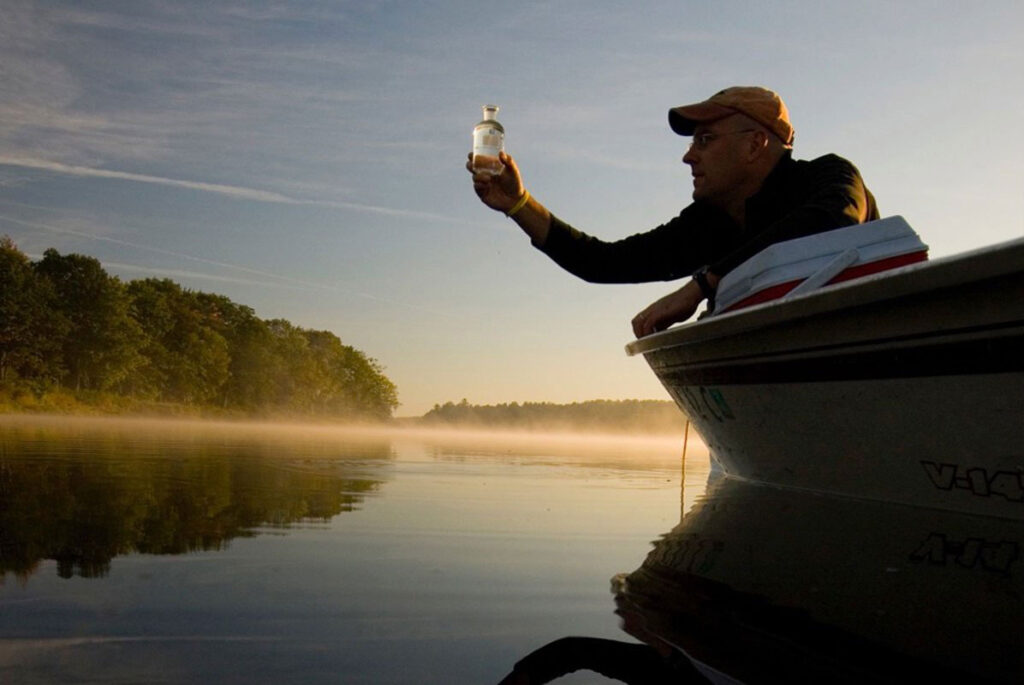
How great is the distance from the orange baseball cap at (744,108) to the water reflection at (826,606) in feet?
7.83

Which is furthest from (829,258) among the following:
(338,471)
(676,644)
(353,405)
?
(353,405)

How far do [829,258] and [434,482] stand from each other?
138 inches

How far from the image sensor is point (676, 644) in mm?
1471

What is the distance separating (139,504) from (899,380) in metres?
3.09

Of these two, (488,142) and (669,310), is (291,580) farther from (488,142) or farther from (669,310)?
(488,142)

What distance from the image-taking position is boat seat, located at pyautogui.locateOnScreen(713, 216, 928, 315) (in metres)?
2.84

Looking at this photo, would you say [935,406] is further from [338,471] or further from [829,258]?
[338,471]

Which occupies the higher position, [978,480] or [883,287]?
[883,287]

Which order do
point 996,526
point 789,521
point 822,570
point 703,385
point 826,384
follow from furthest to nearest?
point 703,385, point 789,521, point 826,384, point 996,526, point 822,570

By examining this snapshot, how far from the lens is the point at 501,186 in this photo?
5.27 m

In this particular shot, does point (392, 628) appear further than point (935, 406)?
No

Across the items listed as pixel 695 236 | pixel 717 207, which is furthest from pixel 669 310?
pixel 695 236

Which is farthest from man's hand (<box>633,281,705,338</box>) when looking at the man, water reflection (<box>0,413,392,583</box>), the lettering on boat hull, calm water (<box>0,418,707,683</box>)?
water reflection (<box>0,413,392,583</box>)

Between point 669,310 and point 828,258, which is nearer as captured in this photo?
point 828,258
